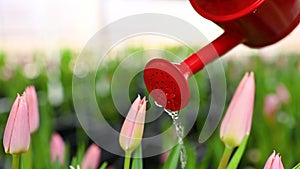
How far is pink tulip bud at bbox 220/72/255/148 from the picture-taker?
455 mm

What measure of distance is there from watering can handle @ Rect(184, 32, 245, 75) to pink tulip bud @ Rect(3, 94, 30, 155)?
11 cm

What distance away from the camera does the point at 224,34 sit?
0.45 meters

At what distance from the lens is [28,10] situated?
4754 mm

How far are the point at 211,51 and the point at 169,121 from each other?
905 millimetres

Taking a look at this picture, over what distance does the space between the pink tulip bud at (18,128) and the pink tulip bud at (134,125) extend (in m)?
0.06

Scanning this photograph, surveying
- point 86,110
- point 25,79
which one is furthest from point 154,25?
point 25,79

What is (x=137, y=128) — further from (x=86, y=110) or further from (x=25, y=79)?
(x=25, y=79)

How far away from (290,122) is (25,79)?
0.78 metres

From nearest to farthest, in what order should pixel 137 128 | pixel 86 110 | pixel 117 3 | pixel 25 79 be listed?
pixel 137 128 < pixel 86 110 < pixel 25 79 < pixel 117 3

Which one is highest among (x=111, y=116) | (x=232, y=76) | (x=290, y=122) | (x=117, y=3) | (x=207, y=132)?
(x=117, y=3)

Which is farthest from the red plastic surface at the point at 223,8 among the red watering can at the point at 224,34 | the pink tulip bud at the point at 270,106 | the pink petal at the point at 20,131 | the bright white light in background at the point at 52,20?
the bright white light in background at the point at 52,20

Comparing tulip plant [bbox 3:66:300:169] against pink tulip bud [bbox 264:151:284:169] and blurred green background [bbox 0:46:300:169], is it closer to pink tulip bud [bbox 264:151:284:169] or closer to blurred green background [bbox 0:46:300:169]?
pink tulip bud [bbox 264:151:284:169]

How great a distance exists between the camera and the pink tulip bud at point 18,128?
401mm

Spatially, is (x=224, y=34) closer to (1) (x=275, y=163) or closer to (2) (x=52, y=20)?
(1) (x=275, y=163)
